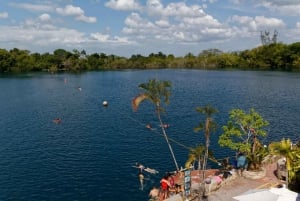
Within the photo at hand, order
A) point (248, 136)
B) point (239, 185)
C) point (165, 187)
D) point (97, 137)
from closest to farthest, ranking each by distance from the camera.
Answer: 1. point (239, 185)
2. point (165, 187)
3. point (248, 136)
4. point (97, 137)

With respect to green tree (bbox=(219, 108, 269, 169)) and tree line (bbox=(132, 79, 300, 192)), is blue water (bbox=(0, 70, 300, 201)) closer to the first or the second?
tree line (bbox=(132, 79, 300, 192))

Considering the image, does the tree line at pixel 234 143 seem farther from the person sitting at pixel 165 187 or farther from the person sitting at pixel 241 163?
the person sitting at pixel 165 187

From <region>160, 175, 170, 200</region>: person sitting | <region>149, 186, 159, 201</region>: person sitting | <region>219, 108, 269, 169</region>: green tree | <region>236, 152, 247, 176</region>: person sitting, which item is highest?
<region>219, 108, 269, 169</region>: green tree

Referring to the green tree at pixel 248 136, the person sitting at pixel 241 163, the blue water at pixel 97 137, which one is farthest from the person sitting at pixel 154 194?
the person sitting at pixel 241 163

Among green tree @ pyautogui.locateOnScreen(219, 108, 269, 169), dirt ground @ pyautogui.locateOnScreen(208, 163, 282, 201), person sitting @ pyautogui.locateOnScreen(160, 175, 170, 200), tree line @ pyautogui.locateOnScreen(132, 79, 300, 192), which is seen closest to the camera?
tree line @ pyautogui.locateOnScreen(132, 79, 300, 192)

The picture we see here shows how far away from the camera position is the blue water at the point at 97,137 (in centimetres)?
4075

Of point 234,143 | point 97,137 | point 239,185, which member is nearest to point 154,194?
point 239,185

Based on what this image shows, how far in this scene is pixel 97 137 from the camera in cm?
6044

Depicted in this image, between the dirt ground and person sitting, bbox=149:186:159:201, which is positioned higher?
the dirt ground

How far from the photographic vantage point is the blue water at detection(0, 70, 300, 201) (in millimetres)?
40750

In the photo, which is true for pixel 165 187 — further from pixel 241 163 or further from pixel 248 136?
pixel 248 136

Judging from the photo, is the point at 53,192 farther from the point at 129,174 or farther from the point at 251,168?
the point at 251,168

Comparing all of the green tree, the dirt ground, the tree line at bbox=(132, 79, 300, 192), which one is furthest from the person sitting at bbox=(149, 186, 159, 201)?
the green tree

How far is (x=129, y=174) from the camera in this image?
43.7 m
